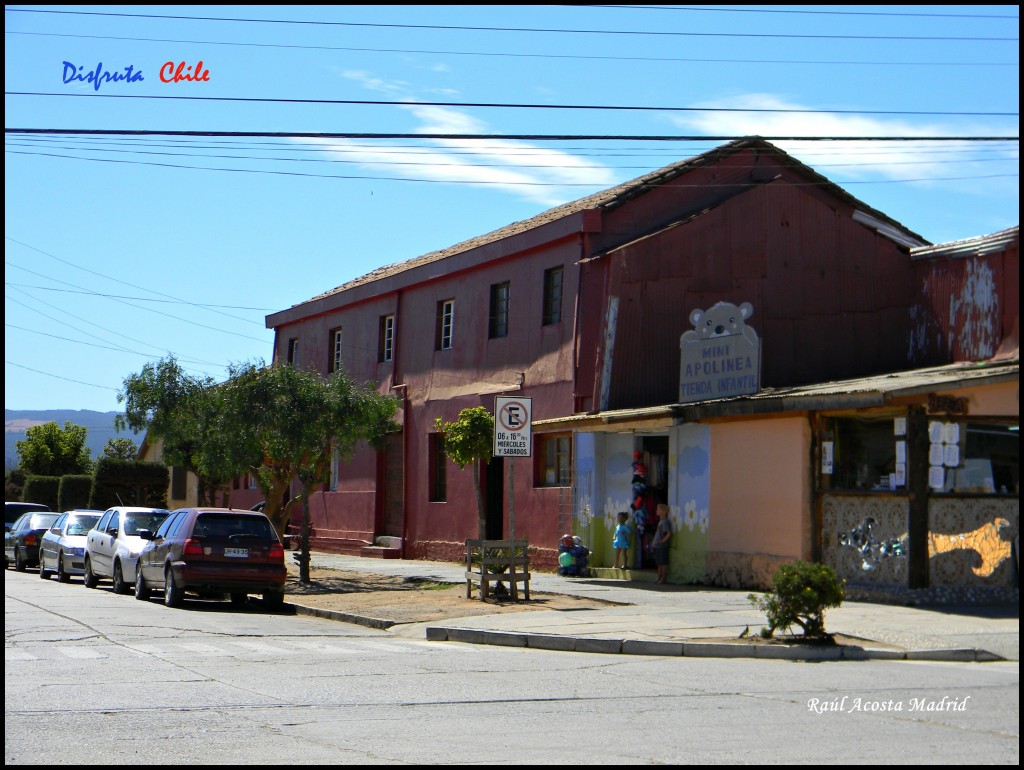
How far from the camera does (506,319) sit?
25.9 metres

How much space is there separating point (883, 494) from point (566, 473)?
8.32 m

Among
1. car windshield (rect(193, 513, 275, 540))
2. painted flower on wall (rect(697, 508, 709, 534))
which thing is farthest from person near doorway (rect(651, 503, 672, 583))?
car windshield (rect(193, 513, 275, 540))

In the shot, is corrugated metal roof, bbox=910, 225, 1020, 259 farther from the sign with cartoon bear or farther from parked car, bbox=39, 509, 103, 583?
parked car, bbox=39, 509, 103, 583

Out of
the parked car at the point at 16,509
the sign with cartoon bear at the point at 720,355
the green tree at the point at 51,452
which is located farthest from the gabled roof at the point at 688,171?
the green tree at the point at 51,452

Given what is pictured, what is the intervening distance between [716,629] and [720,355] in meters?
7.24

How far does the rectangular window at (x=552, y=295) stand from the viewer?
24.2 m

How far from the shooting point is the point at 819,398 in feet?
54.0

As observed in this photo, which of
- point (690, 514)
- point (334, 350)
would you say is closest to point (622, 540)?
point (690, 514)

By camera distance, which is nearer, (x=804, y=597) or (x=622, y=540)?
(x=804, y=597)

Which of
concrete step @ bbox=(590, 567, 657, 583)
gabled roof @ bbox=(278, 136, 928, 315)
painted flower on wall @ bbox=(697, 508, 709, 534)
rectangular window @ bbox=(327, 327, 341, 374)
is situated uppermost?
gabled roof @ bbox=(278, 136, 928, 315)

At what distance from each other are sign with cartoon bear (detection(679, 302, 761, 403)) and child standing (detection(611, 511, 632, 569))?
7.65 ft

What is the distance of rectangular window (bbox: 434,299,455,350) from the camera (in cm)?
2823

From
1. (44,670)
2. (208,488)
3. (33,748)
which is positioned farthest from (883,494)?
(208,488)

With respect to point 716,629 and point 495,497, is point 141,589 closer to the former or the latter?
point 495,497
